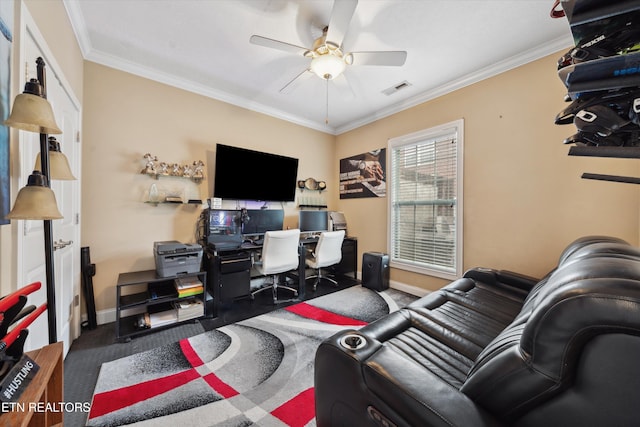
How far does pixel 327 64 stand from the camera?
2.03 metres

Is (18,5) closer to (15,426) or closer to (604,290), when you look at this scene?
(15,426)

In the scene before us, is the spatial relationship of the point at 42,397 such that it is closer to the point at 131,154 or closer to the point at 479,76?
the point at 131,154

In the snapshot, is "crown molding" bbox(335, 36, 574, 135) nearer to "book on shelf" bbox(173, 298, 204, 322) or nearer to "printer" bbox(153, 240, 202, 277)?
"printer" bbox(153, 240, 202, 277)

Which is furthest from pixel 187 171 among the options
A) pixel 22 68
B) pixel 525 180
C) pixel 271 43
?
pixel 525 180

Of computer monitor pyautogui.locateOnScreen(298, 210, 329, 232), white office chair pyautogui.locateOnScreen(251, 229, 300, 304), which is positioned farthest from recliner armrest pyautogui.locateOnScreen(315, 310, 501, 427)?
computer monitor pyautogui.locateOnScreen(298, 210, 329, 232)

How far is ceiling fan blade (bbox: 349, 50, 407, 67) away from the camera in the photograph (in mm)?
1999

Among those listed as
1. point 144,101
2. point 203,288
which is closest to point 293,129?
point 144,101

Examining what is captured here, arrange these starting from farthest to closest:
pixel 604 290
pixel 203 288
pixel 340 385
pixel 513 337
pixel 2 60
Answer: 1. pixel 203 288
2. pixel 2 60
3. pixel 340 385
4. pixel 513 337
5. pixel 604 290

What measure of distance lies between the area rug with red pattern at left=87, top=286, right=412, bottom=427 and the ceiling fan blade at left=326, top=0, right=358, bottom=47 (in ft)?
8.66

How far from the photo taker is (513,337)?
0.78 meters

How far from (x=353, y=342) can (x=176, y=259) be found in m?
2.17

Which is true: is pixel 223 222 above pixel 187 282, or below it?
above

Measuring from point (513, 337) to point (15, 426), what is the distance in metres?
1.43

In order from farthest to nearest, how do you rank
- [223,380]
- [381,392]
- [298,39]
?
[298,39] < [223,380] < [381,392]
